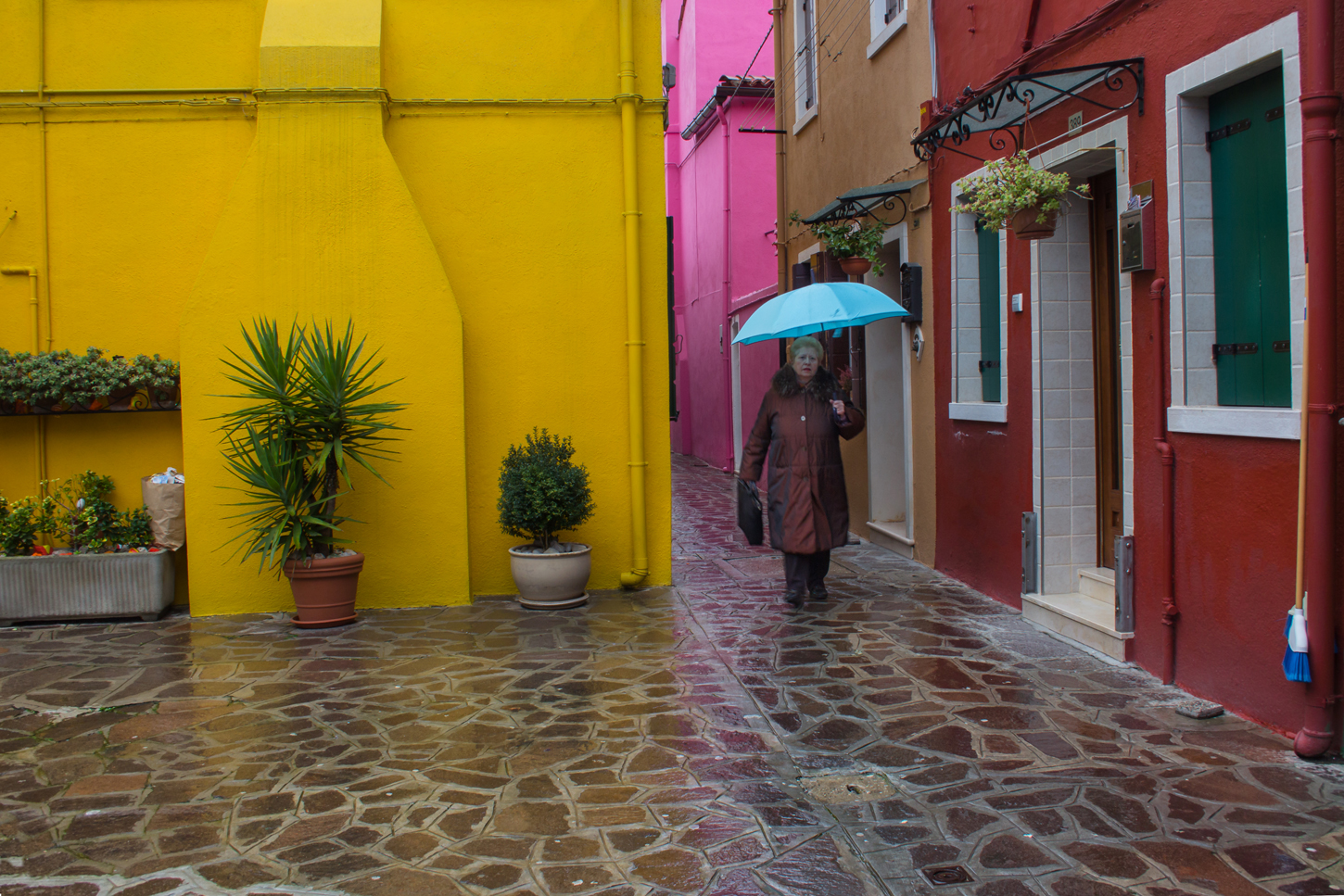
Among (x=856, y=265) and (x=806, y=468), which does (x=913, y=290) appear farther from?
(x=806, y=468)

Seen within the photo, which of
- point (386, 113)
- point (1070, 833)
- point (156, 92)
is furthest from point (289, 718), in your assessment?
point (156, 92)

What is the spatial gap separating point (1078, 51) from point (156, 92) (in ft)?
21.8

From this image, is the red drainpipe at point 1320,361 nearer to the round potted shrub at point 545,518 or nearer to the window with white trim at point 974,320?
the window with white trim at point 974,320

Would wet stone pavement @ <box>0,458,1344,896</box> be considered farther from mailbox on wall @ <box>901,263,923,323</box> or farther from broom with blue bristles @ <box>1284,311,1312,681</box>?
mailbox on wall @ <box>901,263,923,323</box>

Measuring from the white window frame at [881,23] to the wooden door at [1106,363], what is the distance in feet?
9.58

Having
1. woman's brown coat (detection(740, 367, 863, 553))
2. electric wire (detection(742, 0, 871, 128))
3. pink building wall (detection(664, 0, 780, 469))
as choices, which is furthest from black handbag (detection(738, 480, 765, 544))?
pink building wall (detection(664, 0, 780, 469))

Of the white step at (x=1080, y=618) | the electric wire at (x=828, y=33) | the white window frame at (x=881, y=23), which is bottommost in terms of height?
the white step at (x=1080, y=618)

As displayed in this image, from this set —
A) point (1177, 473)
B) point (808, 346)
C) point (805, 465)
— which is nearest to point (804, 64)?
point (808, 346)

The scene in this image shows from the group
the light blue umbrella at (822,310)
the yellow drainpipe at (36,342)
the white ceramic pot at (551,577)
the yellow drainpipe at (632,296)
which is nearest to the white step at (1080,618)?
the light blue umbrella at (822,310)

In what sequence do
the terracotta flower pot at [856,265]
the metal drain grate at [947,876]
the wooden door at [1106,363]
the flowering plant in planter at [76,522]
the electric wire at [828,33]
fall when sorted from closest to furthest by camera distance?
the metal drain grate at [947,876] < the wooden door at [1106,363] < the flowering plant in planter at [76,522] < the terracotta flower pot at [856,265] < the electric wire at [828,33]

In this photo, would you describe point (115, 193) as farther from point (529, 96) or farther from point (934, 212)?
point (934, 212)

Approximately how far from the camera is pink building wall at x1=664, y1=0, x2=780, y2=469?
58.2 feet

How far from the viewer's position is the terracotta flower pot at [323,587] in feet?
23.9

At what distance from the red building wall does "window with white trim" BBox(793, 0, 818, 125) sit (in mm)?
4285
